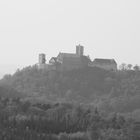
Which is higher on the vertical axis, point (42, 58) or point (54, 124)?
point (42, 58)

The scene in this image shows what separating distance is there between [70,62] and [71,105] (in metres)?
31.7

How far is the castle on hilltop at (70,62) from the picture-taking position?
9462cm

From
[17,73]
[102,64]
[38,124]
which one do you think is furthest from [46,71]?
[38,124]

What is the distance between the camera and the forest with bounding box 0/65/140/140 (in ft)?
132

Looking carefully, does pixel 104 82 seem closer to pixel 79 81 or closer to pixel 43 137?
pixel 79 81

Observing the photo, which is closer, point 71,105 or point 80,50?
point 71,105

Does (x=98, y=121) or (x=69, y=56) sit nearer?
(x=98, y=121)

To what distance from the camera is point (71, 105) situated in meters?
63.9

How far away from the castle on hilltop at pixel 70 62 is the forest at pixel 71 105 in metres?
1.36

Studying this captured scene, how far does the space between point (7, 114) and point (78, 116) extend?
762 centimetres

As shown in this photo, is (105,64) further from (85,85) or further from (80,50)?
(85,85)

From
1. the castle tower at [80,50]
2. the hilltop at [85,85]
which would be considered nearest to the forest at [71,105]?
the hilltop at [85,85]

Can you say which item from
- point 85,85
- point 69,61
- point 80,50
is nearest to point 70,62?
point 69,61

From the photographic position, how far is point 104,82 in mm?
94062
